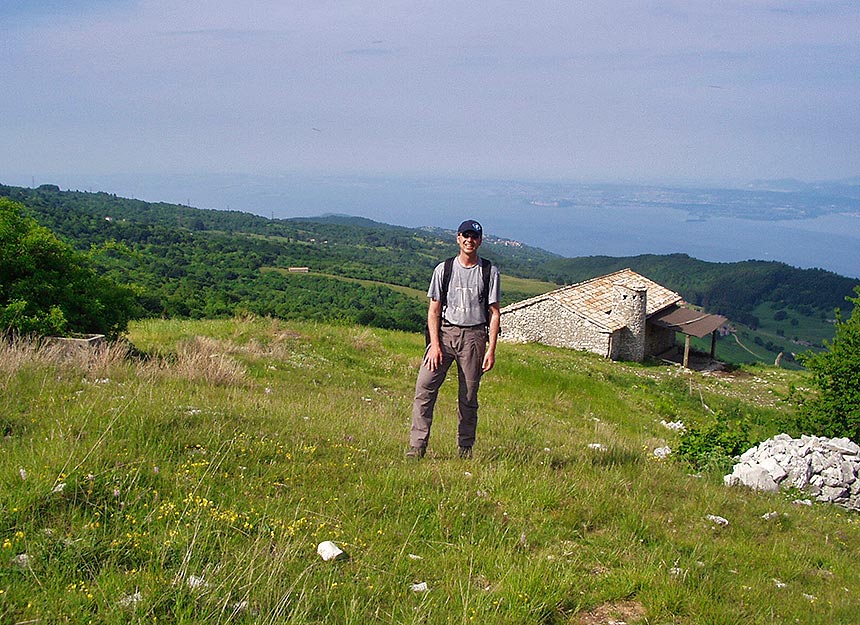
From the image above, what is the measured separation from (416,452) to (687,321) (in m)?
32.6

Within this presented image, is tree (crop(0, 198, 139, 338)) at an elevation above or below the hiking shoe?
above

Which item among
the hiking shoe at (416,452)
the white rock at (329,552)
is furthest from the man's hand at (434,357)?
the white rock at (329,552)

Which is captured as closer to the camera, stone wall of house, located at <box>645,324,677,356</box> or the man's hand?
the man's hand

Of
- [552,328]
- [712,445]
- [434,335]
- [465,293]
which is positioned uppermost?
[465,293]

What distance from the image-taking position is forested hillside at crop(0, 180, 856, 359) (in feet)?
133

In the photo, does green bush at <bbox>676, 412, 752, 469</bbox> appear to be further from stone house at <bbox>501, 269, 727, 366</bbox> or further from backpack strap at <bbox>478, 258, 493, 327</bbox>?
stone house at <bbox>501, 269, 727, 366</bbox>

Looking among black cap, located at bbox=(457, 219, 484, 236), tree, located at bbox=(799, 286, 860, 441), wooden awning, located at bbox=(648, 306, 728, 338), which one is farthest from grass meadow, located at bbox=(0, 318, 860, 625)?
wooden awning, located at bbox=(648, 306, 728, 338)

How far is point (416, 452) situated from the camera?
6129 millimetres

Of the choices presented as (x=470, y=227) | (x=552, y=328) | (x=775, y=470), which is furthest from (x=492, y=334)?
(x=552, y=328)

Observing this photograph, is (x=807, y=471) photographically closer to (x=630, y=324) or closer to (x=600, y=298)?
(x=630, y=324)

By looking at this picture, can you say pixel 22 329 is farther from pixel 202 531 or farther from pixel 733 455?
pixel 733 455

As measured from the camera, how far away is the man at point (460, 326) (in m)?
6.05

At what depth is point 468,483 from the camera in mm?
5348

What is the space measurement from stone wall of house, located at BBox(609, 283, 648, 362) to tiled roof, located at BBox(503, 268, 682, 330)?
713 mm
